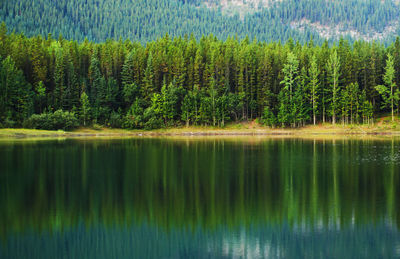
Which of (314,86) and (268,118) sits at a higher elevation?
(314,86)

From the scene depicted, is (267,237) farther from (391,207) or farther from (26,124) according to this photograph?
(26,124)

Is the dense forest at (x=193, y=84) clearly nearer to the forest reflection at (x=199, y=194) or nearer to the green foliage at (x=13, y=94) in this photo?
the green foliage at (x=13, y=94)

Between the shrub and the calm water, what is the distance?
53.4m

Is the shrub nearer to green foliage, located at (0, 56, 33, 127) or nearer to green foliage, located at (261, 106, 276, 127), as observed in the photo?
green foliage, located at (0, 56, 33, 127)

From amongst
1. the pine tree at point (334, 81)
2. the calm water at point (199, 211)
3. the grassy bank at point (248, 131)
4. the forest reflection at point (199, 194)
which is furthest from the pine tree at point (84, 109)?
the calm water at point (199, 211)

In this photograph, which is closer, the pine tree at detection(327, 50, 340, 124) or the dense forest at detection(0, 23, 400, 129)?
the dense forest at detection(0, 23, 400, 129)

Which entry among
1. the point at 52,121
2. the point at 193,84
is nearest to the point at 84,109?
the point at 52,121

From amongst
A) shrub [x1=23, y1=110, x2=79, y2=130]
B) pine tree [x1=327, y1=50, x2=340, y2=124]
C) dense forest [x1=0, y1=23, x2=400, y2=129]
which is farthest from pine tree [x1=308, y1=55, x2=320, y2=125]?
shrub [x1=23, y1=110, x2=79, y2=130]

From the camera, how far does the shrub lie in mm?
89938

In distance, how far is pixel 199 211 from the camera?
22.7 metres

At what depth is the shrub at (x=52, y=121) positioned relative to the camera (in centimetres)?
A: 8994

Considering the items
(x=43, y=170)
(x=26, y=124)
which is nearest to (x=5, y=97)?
(x=26, y=124)

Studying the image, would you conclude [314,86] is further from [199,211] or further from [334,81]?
[199,211]

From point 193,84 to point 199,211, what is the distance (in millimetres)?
91042
